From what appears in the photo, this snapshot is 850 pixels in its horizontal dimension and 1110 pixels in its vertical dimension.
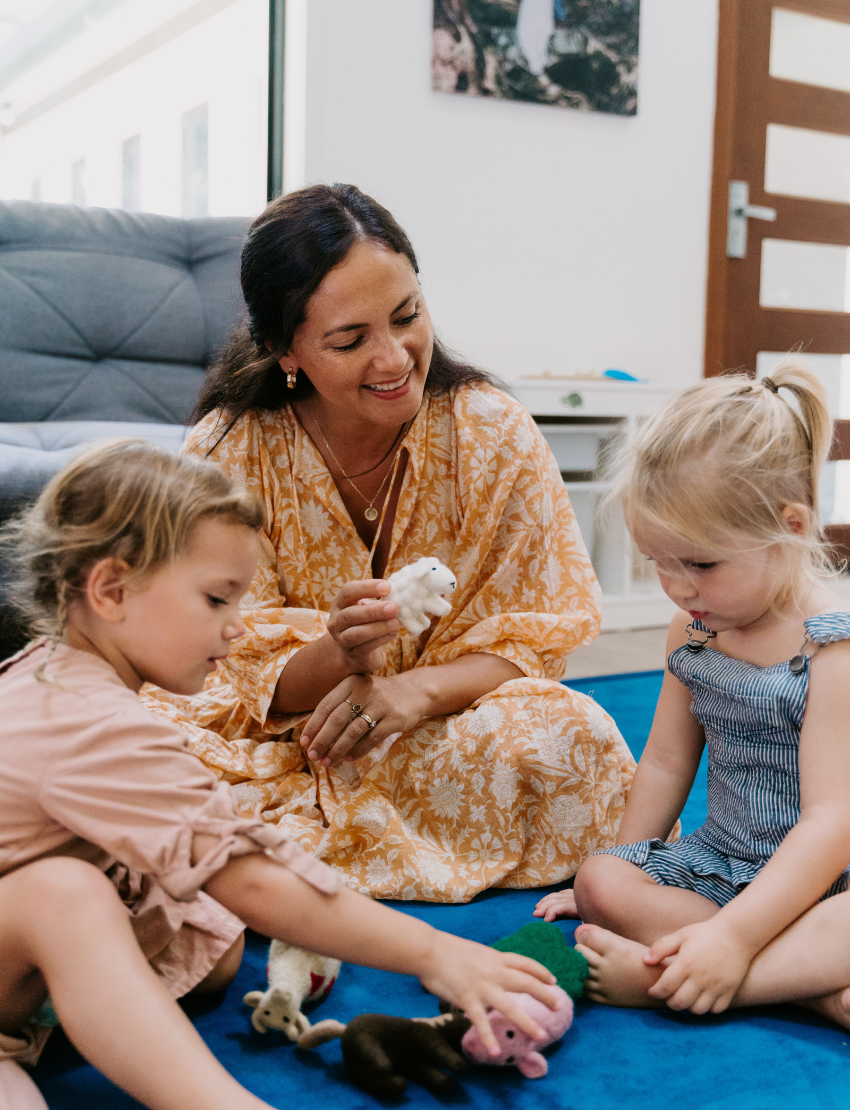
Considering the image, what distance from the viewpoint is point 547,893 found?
1276 millimetres

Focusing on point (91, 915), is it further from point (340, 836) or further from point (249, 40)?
point (249, 40)

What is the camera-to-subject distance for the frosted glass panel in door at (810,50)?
11.6 feet

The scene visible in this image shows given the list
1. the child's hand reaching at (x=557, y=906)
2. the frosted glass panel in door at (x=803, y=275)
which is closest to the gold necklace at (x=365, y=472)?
the child's hand reaching at (x=557, y=906)

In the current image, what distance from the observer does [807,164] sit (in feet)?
12.1

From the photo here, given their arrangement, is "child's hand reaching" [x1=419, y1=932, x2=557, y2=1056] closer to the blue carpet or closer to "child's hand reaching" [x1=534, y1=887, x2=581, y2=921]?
the blue carpet

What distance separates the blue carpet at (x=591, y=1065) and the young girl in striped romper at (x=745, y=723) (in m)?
0.03

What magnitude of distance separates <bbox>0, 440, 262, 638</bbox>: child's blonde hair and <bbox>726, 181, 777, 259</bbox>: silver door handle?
3064mm

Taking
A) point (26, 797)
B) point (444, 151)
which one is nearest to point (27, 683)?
point (26, 797)

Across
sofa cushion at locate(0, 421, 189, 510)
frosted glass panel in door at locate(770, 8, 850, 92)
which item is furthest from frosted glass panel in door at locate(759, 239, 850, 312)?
sofa cushion at locate(0, 421, 189, 510)

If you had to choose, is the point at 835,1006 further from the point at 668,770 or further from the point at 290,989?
the point at 290,989

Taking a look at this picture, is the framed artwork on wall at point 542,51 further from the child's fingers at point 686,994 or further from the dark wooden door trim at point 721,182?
the child's fingers at point 686,994

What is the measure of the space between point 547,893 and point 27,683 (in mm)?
738

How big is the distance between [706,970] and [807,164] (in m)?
3.47

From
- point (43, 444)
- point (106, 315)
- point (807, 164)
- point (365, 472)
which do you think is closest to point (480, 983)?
point (365, 472)
